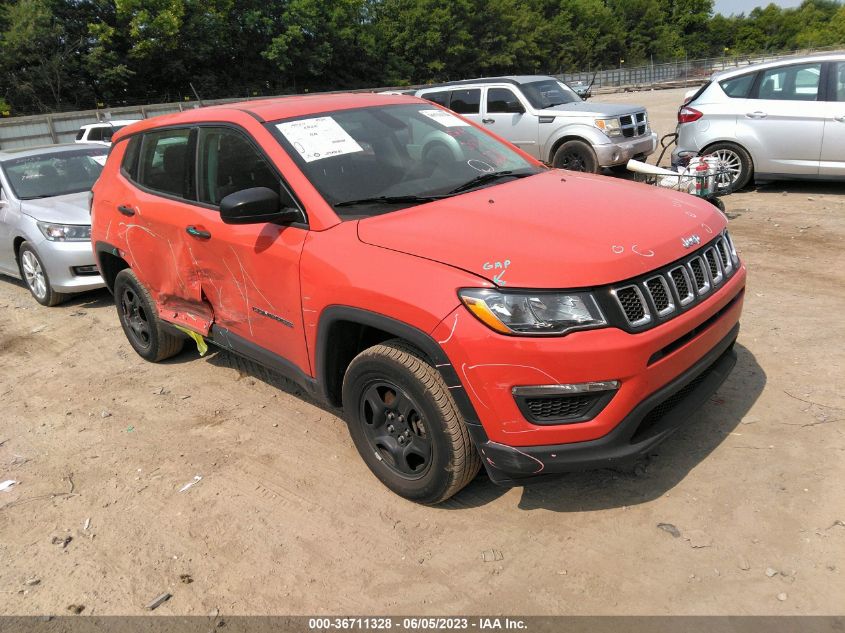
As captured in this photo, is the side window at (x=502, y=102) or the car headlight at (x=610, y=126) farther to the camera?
the side window at (x=502, y=102)

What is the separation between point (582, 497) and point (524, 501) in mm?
273

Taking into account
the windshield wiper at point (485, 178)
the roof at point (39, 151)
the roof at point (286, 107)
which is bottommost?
the windshield wiper at point (485, 178)

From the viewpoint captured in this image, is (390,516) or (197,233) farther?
(197,233)

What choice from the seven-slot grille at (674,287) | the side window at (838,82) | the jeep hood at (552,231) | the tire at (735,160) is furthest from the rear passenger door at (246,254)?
the side window at (838,82)

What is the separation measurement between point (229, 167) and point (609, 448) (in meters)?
2.57

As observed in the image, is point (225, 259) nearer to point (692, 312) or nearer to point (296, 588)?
point (296, 588)

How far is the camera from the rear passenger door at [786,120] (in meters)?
8.00

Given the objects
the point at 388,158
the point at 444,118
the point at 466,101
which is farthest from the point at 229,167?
the point at 466,101

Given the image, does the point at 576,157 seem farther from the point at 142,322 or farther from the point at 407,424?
the point at 407,424

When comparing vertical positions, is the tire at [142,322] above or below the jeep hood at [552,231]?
below

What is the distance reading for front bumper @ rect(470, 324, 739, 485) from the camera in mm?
2578

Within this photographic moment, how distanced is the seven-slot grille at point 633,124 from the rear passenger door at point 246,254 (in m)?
8.12

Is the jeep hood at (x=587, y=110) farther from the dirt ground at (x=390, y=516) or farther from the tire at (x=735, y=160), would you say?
the dirt ground at (x=390, y=516)

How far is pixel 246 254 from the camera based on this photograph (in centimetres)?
352
